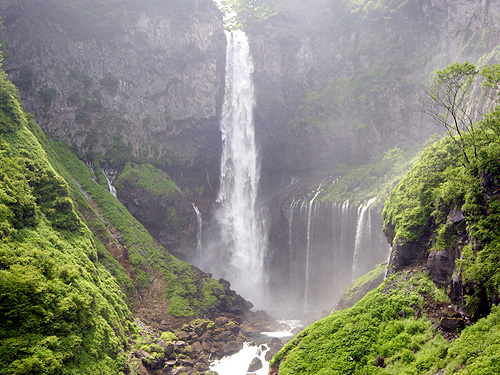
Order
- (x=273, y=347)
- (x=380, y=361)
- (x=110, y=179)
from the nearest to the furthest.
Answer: (x=380, y=361), (x=273, y=347), (x=110, y=179)

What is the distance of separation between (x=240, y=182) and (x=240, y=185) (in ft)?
1.37

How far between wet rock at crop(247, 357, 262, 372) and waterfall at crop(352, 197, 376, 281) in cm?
1388

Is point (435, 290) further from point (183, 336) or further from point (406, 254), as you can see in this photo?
point (183, 336)

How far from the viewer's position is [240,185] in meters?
47.7

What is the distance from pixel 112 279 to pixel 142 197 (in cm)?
1561

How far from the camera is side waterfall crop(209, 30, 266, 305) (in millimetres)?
43781

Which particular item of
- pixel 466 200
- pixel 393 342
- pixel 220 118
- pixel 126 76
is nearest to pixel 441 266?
pixel 466 200

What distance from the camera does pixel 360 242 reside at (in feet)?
108

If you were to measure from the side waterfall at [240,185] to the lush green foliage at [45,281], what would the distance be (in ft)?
70.1

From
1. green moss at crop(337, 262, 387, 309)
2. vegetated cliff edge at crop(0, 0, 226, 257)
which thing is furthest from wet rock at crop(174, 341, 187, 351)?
vegetated cliff edge at crop(0, 0, 226, 257)

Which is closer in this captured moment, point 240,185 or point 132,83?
point 132,83

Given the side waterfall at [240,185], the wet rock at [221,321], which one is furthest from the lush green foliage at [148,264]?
the side waterfall at [240,185]

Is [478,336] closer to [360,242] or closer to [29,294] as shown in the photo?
[29,294]

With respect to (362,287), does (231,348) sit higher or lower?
lower
